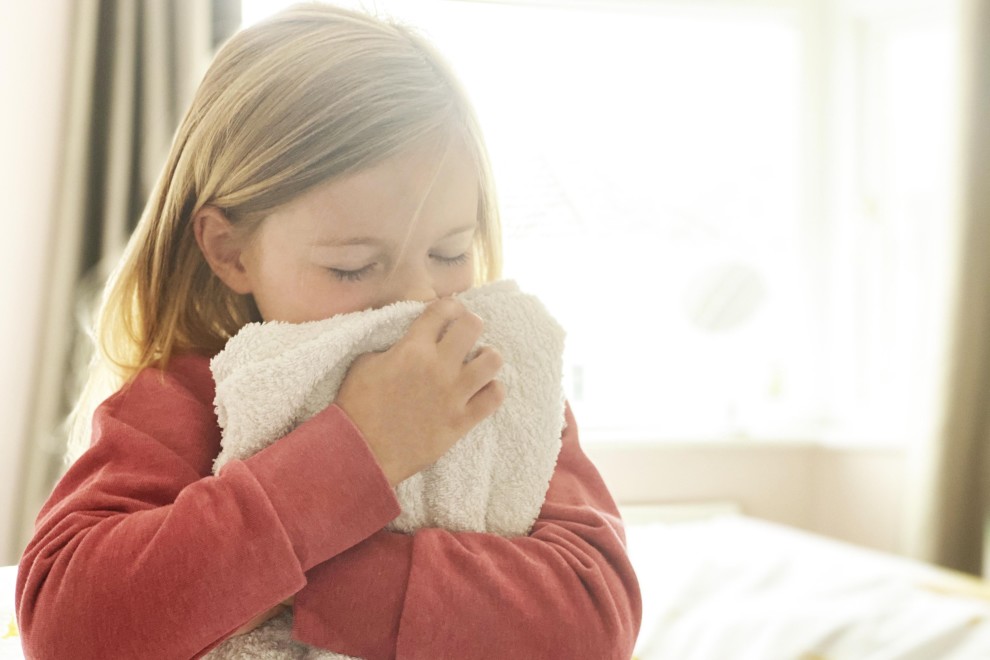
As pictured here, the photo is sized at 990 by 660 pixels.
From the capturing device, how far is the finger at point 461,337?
623 mm

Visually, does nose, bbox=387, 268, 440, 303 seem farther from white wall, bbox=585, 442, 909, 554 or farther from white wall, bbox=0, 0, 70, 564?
white wall, bbox=585, 442, 909, 554

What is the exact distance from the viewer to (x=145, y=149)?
2297mm

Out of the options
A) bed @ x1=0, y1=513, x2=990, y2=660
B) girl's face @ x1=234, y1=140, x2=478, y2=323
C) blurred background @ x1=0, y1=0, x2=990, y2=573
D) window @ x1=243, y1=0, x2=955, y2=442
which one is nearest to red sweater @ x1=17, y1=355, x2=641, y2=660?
girl's face @ x1=234, y1=140, x2=478, y2=323

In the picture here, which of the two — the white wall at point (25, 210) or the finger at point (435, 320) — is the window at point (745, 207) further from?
the finger at point (435, 320)

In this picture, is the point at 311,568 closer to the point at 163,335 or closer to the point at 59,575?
the point at 59,575

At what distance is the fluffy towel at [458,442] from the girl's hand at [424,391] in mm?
23

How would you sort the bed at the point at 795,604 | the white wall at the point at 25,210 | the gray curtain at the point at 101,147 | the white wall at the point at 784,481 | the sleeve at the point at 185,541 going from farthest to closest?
the white wall at the point at 784,481, the gray curtain at the point at 101,147, the white wall at the point at 25,210, the bed at the point at 795,604, the sleeve at the point at 185,541

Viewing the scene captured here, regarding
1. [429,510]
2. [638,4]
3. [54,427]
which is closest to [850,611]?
[429,510]

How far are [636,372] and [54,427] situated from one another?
1787mm

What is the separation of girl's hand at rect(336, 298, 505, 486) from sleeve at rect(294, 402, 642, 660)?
0.06 m

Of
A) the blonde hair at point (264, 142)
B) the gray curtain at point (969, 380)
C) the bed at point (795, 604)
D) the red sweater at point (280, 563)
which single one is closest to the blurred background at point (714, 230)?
the gray curtain at point (969, 380)

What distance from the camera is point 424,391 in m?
0.60

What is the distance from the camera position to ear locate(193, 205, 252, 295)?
0.69 meters

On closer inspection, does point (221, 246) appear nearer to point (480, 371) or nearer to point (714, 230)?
point (480, 371)
